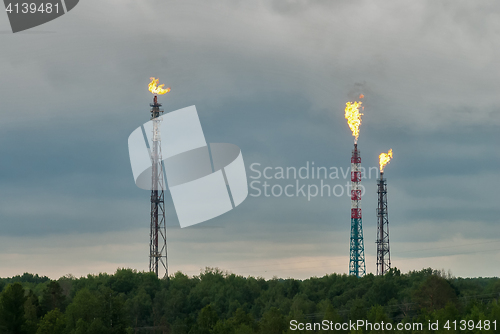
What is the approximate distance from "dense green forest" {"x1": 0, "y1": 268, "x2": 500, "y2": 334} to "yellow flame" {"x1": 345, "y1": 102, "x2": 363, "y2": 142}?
92.0 feet

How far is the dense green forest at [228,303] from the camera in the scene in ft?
301

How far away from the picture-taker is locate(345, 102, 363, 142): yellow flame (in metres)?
112

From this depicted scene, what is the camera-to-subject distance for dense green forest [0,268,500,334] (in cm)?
9188

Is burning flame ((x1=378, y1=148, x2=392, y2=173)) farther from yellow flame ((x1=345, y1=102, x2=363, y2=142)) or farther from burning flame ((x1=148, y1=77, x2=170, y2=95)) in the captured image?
burning flame ((x1=148, y1=77, x2=170, y2=95))

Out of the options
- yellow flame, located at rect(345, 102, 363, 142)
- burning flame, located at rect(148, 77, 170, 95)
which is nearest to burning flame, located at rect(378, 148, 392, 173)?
yellow flame, located at rect(345, 102, 363, 142)

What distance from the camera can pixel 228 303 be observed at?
131875 millimetres

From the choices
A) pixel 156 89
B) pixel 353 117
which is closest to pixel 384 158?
pixel 353 117

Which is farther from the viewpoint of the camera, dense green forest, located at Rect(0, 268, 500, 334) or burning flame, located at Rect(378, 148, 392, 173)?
burning flame, located at Rect(378, 148, 392, 173)

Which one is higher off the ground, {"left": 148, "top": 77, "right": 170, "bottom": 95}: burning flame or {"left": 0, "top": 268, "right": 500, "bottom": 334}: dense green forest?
{"left": 148, "top": 77, "right": 170, "bottom": 95}: burning flame

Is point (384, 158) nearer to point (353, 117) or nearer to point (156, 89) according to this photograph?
point (353, 117)

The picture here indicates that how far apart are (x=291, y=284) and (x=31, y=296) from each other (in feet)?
188

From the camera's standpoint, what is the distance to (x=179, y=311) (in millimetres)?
124125

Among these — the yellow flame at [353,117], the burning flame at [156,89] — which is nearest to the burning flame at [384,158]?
the yellow flame at [353,117]

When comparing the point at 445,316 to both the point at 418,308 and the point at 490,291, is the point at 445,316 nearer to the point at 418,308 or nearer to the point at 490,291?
the point at 418,308
